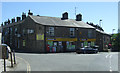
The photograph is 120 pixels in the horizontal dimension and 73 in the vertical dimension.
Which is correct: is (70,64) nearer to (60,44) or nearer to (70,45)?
(60,44)

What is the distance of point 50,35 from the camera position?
34531 millimetres

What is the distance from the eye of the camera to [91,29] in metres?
41.5

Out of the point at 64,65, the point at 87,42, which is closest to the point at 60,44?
the point at 87,42

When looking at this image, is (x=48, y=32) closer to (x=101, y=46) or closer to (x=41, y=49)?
(x=41, y=49)

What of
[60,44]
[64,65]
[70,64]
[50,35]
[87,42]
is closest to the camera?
[64,65]

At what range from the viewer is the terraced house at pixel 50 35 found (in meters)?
33.8

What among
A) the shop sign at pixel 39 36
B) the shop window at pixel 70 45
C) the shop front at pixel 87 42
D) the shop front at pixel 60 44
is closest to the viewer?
the shop sign at pixel 39 36

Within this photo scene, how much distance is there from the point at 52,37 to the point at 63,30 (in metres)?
3.43

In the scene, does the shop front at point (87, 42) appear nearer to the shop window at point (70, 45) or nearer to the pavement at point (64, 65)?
the shop window at point (70, 45)

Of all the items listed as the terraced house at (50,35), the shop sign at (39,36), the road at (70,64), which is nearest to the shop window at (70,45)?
the terraced house at (50,35)

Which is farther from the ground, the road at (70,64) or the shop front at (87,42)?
the shop front at (87,42)

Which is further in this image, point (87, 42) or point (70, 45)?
point (87, 42)

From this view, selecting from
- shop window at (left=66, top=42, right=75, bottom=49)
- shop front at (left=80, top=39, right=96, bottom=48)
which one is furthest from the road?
shop front at (left=80, top=39, right=96, bottom=48)

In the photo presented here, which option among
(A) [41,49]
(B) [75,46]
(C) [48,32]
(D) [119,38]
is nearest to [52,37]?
(C) [48,32]
